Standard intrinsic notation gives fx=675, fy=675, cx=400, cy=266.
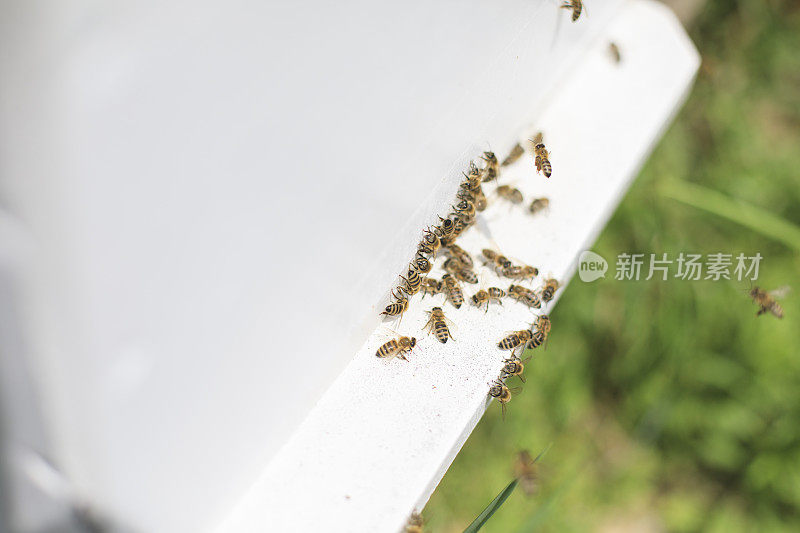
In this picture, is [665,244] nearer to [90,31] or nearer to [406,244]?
[406,244]

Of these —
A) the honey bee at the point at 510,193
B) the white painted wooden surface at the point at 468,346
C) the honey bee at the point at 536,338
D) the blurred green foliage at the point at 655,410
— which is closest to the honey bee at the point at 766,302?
the blurred green foliage at the point at 655,410

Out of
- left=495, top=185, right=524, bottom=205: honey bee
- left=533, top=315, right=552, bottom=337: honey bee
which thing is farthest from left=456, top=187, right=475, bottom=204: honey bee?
left=533, top=315, right=552, bottom=337: honey bee

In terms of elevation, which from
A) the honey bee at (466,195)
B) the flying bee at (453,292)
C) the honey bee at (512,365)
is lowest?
the honey bee at (512,365)

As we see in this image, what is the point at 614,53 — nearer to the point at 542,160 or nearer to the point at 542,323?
the point at 542,160

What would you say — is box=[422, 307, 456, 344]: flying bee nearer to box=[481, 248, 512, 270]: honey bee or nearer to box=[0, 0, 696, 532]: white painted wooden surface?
box=[0, 0, 696, 532]: white painted wooden surface

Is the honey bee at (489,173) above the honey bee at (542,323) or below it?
above
